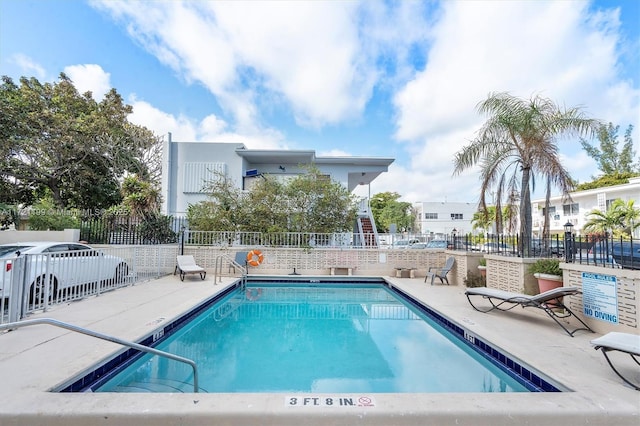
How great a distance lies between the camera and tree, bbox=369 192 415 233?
4581 cm

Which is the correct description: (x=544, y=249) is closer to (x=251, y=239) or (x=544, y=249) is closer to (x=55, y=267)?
(x=251, y=239)

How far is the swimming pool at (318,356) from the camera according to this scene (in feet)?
12.3

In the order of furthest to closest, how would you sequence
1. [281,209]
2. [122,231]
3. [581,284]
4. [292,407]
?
[281,209]
[122,231]
[581,284]
[292,407]

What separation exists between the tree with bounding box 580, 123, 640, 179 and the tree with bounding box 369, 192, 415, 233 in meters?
Answer: 22.3

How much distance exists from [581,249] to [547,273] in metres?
0.95

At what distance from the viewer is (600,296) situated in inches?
183

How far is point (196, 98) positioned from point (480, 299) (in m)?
14.4

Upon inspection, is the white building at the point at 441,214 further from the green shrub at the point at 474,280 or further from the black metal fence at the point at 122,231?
the black metal fence at the point at 122,231

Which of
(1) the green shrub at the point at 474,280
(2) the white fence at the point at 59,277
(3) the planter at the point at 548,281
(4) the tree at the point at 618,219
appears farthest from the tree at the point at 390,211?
(2) the white fence at the point at 59,277

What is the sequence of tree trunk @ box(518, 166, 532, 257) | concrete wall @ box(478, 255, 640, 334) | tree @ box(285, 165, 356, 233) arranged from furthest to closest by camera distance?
tree @ box(285, 165, 356, 233) < tree trunk @ box(518, 166, 532, 257) < concrete wall @ box(478, 255, 640, 334)

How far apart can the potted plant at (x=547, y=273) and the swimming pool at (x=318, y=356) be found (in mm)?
2086

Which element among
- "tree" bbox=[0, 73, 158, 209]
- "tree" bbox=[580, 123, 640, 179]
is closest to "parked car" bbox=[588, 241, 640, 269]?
"tree" bbox=[0, 73, 158, 209]

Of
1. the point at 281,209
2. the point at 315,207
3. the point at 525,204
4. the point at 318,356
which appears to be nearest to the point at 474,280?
the point at 525,204

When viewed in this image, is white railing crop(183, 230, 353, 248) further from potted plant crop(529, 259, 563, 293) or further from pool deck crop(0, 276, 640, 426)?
pool deck crop(0, 276, 640, 426)
